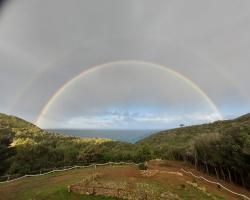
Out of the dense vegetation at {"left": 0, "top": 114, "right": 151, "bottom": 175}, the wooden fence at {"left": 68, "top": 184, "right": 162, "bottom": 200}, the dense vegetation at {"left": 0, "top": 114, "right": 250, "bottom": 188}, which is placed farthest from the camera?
the dense vegetation at {"left": 0, "top": 114, "right": 151, "bottom": 175}

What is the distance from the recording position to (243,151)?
2002 inches

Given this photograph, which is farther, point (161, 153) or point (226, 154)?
point (161, 153)

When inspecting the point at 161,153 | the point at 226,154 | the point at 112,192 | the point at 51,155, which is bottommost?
the point at 112,192

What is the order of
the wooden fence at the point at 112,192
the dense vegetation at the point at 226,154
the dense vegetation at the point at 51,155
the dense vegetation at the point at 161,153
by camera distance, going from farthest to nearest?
the dense vegetation at the point at 51,155, the dense vegetation at the point at 161,153, the dense vegetation at the point at 226,154, the wooden fence at the point at 112,192

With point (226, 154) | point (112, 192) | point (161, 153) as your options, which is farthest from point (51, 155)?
point (112, 192)

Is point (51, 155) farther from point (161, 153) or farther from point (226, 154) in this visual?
point (226, 154)

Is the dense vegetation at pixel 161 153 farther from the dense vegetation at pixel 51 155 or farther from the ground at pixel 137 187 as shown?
the ground at pixel 137 187

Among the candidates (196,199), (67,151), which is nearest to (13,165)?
(67,151)

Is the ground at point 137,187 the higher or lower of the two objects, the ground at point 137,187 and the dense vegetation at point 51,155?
the lower

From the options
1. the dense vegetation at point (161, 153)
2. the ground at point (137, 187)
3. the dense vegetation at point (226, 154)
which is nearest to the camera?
the ground at point (137, 187)

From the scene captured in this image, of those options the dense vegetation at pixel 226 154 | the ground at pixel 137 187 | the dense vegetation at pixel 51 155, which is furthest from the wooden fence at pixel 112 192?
the dense vegetation at pixel 51 155

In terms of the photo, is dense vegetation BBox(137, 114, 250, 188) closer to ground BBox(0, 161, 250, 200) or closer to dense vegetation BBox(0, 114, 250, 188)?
dense vegetation BBox(0, 114, 250, 188)

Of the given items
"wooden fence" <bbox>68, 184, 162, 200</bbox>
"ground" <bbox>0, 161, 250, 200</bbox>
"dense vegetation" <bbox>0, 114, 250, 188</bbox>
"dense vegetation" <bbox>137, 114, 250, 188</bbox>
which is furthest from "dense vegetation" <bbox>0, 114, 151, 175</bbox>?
"wooden fence" <bbox>68, 184, 162, 200</bbox>

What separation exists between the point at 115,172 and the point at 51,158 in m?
43.7
